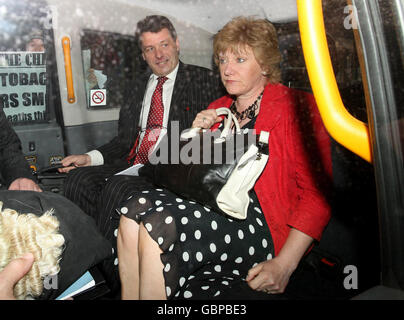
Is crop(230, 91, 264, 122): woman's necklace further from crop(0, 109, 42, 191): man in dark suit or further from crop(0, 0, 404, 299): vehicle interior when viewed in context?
crop(0, 109, 42, 191): man in dark suit

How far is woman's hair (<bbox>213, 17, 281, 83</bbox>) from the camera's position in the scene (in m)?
1.50

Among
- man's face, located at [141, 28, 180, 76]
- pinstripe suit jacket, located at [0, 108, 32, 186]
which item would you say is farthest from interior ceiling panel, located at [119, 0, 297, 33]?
pinstripe suit jacket, located at [0, 108, 32, 186]

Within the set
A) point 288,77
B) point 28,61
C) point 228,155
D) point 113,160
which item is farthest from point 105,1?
point 228,155

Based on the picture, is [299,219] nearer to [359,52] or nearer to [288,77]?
[288,77]

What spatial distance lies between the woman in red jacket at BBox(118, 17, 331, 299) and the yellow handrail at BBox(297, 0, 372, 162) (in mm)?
556

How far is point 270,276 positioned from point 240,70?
0.86 metres

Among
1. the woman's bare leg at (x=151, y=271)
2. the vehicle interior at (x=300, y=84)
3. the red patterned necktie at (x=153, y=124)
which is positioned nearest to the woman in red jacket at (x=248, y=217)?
the woman's bare leg at (x=151, y=271)

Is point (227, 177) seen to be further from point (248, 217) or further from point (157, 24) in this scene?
point (157, 24)

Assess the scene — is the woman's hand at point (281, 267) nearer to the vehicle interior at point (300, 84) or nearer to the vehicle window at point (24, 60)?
the vehicle interior at point (300, 84)

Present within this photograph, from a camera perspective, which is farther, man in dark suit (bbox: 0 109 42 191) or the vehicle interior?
man in dark suit (bbox: 0 109 42 191)

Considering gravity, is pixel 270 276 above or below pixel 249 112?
below

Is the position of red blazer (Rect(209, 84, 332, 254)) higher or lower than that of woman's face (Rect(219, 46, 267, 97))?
lower

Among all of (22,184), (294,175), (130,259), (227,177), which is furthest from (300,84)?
(22,184)

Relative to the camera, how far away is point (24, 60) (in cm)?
197
